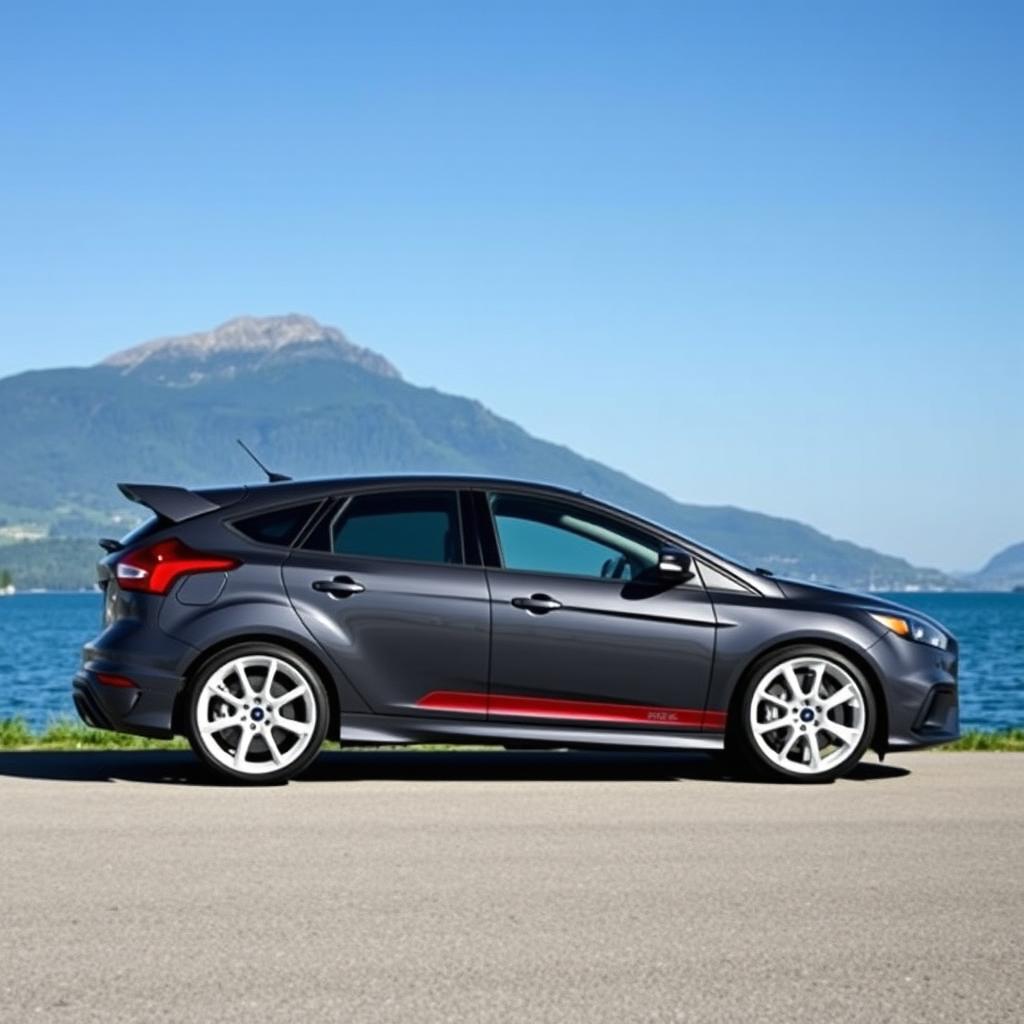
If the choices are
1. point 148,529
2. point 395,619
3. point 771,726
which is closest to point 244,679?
point 395,619

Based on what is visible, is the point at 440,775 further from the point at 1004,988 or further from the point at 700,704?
the point at 1004,988

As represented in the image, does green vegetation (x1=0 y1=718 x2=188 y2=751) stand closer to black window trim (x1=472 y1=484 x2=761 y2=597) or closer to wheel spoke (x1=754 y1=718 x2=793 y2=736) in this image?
black window trim (x1=472 y1=484 x2=761 y2=597)

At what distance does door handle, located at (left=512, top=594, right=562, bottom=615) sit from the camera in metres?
10.7

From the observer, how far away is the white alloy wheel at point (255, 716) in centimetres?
1044

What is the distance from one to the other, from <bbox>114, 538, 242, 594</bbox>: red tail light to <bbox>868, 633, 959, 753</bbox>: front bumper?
3395 mm

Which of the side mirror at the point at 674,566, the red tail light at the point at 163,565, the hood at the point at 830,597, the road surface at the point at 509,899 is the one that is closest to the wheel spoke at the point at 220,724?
the road surface at the point at 509,899

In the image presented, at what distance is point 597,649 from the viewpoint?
35.1 feet

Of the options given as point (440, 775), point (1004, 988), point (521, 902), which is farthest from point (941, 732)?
point (1004, 988)

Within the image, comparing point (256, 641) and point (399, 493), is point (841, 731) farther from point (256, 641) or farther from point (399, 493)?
point (256, 641)

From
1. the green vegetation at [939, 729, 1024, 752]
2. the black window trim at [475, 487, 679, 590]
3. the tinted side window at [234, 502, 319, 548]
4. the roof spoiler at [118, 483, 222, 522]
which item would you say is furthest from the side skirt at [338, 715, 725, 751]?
the green vegetation at [939, 729, 1024, 752]

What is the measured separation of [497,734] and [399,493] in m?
1.37

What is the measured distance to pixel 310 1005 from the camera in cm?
549

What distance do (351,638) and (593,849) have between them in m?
2.59

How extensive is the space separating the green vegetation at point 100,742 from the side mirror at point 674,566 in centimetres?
287
